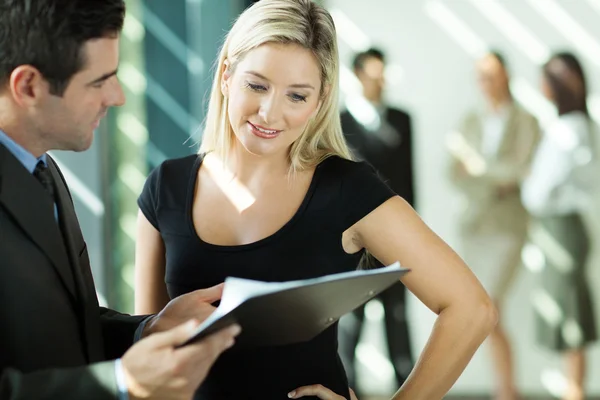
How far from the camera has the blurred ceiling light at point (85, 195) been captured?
3.90m

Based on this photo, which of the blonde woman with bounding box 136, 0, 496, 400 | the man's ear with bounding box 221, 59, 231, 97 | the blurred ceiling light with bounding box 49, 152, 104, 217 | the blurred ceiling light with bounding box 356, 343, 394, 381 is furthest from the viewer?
the blurred ceiling light with bounding box 356, 343, 394, 381

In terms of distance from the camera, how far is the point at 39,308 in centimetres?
130

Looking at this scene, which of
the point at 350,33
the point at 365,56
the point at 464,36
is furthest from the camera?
the point at 350,33

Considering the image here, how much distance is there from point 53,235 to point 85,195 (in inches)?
106

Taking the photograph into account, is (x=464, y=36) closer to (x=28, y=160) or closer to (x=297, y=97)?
(x=297, y=97)

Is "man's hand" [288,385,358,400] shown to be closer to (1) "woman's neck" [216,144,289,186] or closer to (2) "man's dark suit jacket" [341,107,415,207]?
(1) "woman's neck" [216,144,289,186]

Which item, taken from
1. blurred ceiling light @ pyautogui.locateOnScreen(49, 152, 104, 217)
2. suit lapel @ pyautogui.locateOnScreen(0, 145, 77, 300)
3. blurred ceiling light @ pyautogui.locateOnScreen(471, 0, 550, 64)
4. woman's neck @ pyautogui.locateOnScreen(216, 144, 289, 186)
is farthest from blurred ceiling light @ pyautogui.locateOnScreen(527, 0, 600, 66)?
suit lapel @ pyautogui.locateOnScreen(0, 145, 77, 300)

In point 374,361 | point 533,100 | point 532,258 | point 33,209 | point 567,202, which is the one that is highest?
point 533,100

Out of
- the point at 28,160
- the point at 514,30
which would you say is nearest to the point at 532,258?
the point at 514,30

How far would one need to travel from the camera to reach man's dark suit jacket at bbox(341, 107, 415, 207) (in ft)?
15.0

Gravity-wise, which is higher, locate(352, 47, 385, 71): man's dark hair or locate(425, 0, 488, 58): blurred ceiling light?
locate(425, 0, 488, 58): blurred ceiling light

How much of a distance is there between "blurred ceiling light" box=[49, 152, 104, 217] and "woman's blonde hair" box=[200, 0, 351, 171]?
2.08m

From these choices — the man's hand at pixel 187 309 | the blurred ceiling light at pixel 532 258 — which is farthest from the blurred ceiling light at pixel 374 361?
the man's hand at pixel 187 309

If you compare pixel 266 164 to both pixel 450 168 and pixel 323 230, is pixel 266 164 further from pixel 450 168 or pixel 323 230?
pixel 450 168
